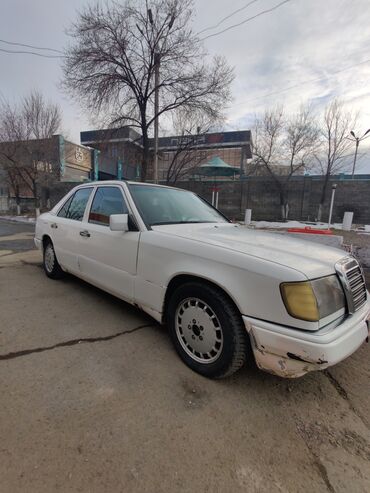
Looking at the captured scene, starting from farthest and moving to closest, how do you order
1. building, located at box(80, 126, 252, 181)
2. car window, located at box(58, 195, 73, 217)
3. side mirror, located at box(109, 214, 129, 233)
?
1. building, located at box(80, 126, 252, 181)
2. car window, located at box(58, 195, 73, 217)
3. side mirror, located at box(109, 214, 129, 233)

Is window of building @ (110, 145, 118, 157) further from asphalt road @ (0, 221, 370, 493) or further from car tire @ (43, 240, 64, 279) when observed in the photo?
asphalt road @ (0, 221, 370, 493)

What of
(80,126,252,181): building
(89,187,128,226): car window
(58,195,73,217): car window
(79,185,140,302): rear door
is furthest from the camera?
(80,126,252,181): building

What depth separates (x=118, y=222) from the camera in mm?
2652

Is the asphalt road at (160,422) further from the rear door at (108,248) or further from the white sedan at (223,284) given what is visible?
the rear door at (108,248)

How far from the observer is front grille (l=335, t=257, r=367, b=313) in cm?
202

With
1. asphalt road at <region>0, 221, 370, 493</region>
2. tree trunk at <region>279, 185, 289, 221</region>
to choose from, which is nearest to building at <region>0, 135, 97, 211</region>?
tree trunk at <region>279, 185, 289, 221</region>

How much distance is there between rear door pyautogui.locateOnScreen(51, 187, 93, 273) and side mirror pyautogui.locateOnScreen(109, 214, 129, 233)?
3.86ft

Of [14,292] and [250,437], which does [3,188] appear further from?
[250,437]

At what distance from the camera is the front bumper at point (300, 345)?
67.3 inches

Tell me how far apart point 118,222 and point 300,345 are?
1.85 m

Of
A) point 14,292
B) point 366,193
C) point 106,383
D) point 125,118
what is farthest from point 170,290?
point 366,193

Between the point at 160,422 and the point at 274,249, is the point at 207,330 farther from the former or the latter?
the point at 274,249

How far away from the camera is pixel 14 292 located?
404 centimetres

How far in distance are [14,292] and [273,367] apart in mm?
3771
